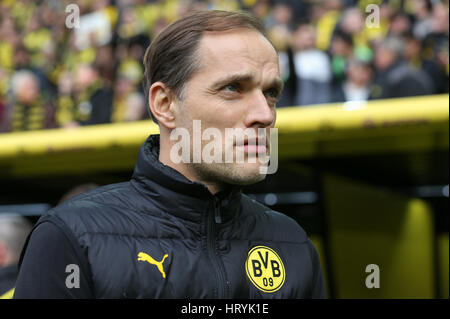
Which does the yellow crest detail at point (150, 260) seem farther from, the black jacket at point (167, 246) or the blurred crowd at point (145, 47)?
the blurred crowd at point (145, 47)

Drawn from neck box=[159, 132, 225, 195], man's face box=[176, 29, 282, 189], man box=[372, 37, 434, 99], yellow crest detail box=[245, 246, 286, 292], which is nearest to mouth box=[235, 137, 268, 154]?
man's face box=[176, 29, 282, 189]

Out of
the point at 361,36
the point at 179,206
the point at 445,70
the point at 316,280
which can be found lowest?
the point at 316,280

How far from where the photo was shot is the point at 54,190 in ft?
15.5

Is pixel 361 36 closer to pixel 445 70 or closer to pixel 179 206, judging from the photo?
pixel 445 70

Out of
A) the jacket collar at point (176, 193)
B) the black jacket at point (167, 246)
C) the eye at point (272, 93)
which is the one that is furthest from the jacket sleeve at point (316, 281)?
the eye at point (272, 93)

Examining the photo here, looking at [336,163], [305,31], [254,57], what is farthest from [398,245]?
[254,57]

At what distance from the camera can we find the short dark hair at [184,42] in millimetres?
1219

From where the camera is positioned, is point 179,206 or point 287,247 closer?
point 179,206

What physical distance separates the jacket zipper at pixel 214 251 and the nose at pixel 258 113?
0.57ft

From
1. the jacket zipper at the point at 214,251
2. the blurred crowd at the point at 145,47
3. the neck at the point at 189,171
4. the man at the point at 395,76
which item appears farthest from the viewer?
the blurred crowd at the point at 145,47

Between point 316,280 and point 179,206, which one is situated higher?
point 179,206

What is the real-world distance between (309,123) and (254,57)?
2039 millimetres

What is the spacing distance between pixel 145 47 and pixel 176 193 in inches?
134

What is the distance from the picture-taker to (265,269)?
123 centimetres
